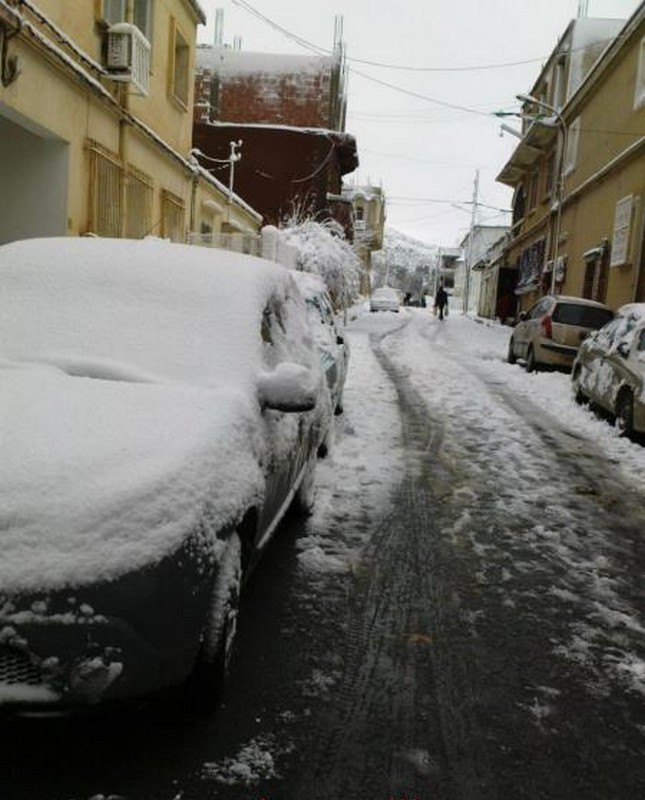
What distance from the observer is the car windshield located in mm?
14828

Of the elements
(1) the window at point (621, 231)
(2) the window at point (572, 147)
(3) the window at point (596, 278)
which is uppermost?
(2) the window at point (572, 147)

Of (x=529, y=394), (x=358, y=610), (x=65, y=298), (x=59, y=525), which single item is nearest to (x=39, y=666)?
(x=59, y=525)

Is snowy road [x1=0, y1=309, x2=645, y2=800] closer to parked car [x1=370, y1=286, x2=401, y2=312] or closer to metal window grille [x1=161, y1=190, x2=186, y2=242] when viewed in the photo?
metal window grille [x1=161, y1=190, x2=186, y2=242]

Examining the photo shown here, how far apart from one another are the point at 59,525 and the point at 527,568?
3.08 meters

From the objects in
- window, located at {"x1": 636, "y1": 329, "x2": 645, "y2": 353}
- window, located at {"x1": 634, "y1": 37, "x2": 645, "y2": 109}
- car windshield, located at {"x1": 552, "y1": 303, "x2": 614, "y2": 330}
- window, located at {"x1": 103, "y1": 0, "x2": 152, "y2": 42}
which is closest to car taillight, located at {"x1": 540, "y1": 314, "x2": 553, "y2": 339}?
car windshield, located at {"x1": 552, "y1": 303, "x2": 614, "y2": 330}

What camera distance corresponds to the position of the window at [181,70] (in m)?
15.9

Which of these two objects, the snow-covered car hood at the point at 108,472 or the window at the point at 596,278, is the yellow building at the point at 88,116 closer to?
the snow-covered car hood at the point at 108,472

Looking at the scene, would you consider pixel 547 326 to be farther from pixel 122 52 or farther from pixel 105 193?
pixel 122 52

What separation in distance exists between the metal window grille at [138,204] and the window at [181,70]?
2767 millimetres

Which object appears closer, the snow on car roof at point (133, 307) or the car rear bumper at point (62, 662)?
the car rear bumper at point (62, 662)

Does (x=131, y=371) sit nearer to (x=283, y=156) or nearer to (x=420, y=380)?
(x=420, y=380)

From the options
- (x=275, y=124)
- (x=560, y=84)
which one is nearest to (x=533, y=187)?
(x=560, y=84)

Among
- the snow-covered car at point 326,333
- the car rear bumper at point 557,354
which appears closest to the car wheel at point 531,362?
the car rear bumper at point 557,354

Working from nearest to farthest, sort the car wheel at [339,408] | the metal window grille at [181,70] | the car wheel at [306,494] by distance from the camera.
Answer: the car wheel at [306,494] < the car wheel at [339,408] < the metal window grille at [181,70]
